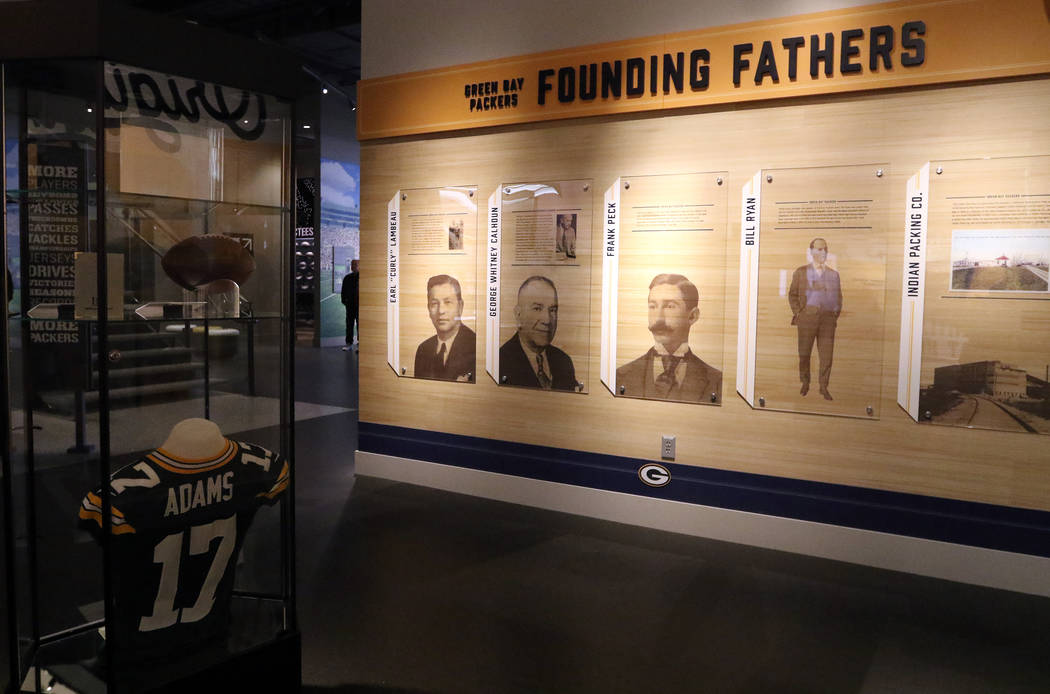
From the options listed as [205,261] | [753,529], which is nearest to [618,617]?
[753,529]

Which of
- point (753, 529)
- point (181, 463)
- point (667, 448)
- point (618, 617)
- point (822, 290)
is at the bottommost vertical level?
point (618, 617)

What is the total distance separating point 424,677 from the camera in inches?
101

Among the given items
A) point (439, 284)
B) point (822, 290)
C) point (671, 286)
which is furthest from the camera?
point (439, 284)

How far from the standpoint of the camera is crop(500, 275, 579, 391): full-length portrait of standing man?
4367mm

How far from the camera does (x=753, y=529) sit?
386 centimetres

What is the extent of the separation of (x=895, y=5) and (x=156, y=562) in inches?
143

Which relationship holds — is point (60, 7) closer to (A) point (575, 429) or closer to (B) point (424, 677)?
(B) point (424, 677)

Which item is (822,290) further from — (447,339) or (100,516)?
(100,516)

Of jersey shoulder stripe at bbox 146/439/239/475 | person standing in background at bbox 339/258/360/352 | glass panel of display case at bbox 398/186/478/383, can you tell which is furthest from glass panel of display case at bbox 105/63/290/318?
person standing in background at bbox 339/258/360/352

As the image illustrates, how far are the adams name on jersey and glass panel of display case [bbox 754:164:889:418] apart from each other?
2.45 m

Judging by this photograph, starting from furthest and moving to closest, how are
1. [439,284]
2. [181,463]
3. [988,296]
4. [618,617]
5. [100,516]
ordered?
[439,284] → [988,296] → [618,617] → [181,463] → [100,516]

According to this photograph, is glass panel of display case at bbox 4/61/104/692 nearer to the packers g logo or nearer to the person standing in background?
the packers g logo

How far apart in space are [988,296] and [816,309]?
0.70 meters

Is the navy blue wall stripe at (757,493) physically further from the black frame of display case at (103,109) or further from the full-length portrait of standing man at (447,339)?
the black frame of display case at (103,109)
